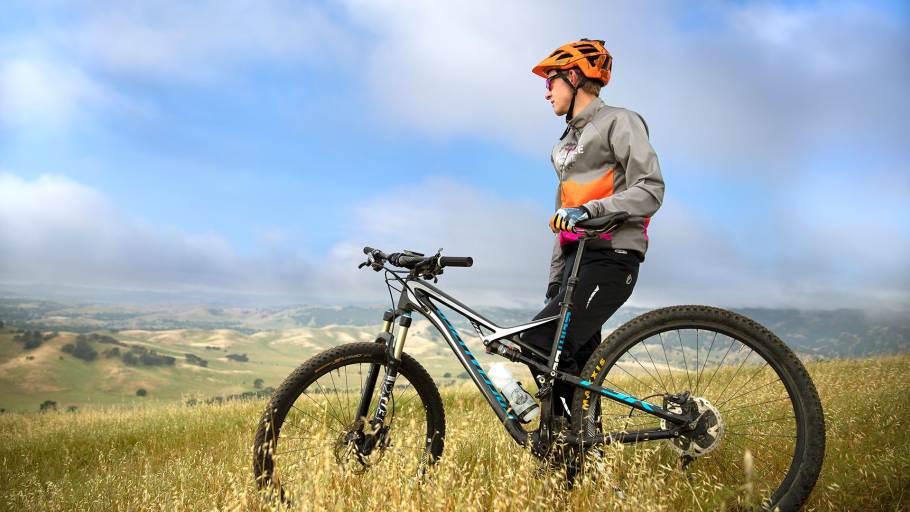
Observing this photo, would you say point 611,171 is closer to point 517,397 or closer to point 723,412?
point 517,397

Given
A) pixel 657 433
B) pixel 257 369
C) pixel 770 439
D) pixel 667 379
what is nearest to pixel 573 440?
pixel 657 433

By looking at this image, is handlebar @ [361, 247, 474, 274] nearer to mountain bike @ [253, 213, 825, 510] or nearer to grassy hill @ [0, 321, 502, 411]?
mountain bike @ [253, 213, 825, 510]

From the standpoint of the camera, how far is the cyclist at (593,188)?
4.03 meters

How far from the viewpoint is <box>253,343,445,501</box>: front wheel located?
378 centimetres

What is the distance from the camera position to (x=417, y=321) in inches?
164

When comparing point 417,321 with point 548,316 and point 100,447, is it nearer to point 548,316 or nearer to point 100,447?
point 548,316

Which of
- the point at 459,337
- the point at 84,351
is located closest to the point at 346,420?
the point at 459,337

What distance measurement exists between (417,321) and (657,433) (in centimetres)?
185

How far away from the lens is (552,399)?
13.5 ft

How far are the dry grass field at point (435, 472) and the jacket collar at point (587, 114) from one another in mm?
2434

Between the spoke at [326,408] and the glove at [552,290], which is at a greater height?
the glove at [552,290]

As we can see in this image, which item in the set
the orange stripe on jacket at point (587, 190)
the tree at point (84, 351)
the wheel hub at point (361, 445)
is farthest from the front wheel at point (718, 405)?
the tree at point (84, 351)

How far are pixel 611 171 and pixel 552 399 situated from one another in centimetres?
174

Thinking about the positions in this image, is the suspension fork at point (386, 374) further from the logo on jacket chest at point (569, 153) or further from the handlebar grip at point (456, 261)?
the logo on jacket chest at point (569, 153)
